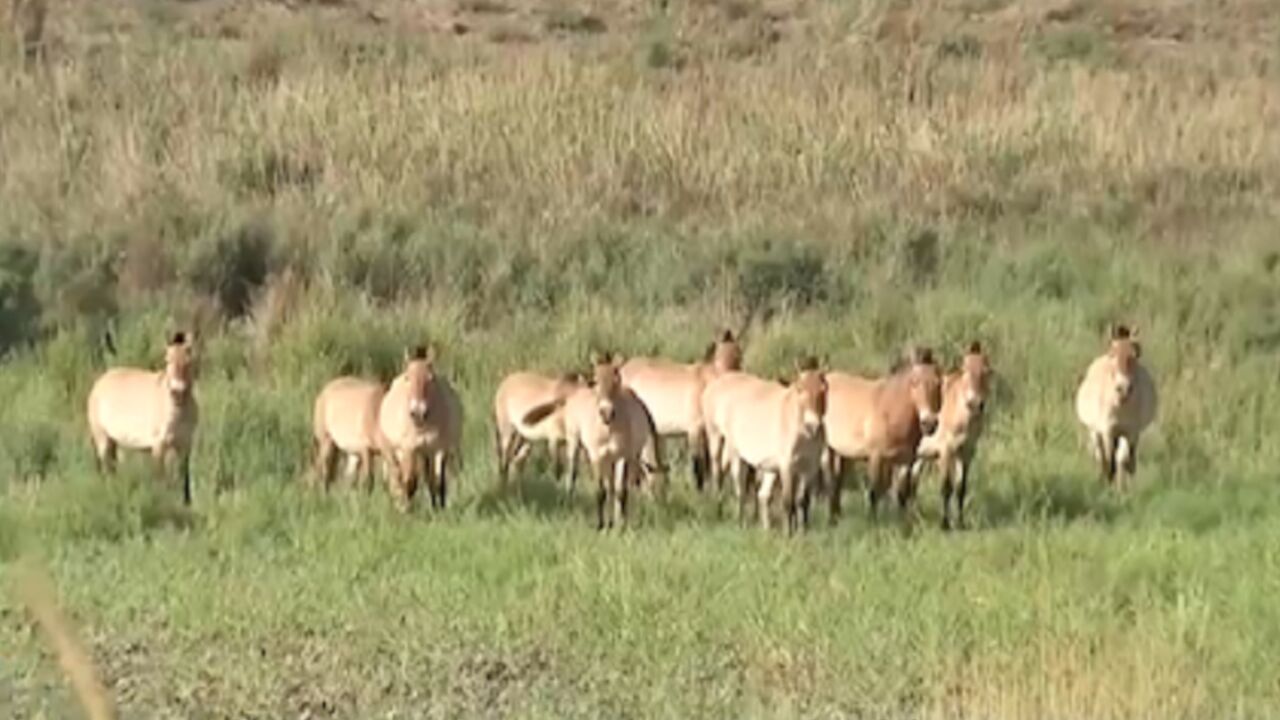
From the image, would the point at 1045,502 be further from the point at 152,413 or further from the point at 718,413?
the point at 152,413

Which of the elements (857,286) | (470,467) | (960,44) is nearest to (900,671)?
(470,467)

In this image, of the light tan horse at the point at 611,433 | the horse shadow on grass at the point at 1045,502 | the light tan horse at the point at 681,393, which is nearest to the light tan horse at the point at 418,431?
the light tan horse at the point at 611,433

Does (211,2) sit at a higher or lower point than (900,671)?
lower

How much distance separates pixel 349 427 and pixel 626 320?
4.86 meters

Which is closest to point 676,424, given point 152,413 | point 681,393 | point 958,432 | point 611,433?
point 681,393

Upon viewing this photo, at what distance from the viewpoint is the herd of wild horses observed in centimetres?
1259

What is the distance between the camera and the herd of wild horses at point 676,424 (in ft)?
41.3

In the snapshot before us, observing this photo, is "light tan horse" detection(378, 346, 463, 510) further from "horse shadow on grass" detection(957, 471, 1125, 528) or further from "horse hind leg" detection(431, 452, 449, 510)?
"horse shadow on grass" detection(957, 471, 1125, 528)

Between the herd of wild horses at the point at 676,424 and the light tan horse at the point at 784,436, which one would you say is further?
the herd of wild horses at the point at 676,424

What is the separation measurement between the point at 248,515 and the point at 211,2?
24.1m

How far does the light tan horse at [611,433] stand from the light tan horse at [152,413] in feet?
6.23

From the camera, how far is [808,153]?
22.1 metres

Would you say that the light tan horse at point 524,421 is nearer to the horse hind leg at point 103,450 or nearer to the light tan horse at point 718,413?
the light tan horse at point 718,413

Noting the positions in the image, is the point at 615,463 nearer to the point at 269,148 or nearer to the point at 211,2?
the point at 269,148
